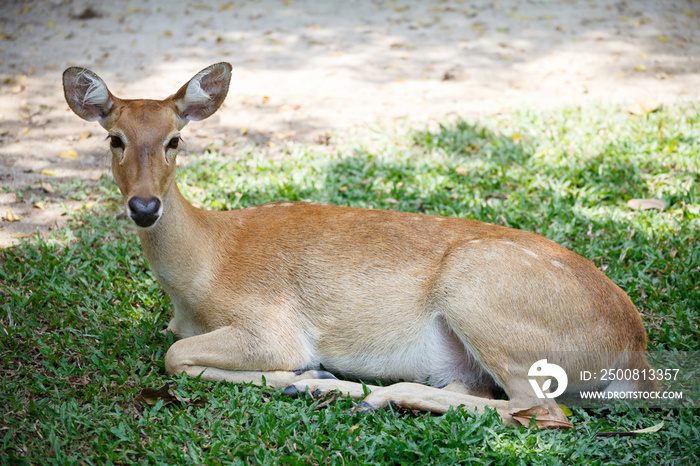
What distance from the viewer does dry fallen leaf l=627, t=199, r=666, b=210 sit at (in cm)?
580

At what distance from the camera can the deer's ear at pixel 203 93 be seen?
12.9 ft

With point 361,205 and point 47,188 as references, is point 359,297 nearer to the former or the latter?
point 361,205

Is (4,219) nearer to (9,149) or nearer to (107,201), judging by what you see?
(107,201)

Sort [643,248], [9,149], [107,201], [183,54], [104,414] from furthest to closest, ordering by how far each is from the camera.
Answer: [183,54], [9,149], [107,201], [643,248], [104,414]

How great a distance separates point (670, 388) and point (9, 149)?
657 centimetres

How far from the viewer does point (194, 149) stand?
708 centimetres

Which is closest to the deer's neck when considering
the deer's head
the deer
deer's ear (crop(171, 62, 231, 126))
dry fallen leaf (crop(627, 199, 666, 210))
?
the deer

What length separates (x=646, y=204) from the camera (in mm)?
5848

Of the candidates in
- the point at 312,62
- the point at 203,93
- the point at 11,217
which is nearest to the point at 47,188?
the point at 11,217

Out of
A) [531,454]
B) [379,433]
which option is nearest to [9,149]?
[379,433]

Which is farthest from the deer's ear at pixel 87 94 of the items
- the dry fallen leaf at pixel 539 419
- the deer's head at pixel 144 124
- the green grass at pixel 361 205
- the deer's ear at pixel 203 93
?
the dry fallen leaf at pixel 539 419

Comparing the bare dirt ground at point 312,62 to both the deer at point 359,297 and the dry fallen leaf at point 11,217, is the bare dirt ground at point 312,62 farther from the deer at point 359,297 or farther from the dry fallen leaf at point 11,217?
the deer at point 359,297

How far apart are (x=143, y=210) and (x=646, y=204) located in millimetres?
4556

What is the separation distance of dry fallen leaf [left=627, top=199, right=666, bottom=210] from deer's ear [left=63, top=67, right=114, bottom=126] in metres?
4.59
